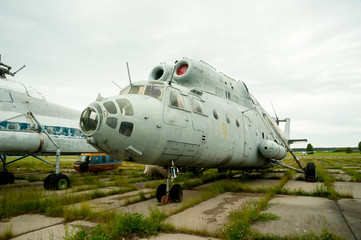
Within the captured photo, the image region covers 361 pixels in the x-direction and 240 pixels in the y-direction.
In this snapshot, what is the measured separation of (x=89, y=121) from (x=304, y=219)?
15.9ft

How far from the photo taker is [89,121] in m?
5.25

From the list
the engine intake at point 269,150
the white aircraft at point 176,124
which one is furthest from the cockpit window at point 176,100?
the engine intake at point 269,150

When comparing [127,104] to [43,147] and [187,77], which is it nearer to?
[187,77]

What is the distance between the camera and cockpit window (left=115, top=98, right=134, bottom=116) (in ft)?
18.1

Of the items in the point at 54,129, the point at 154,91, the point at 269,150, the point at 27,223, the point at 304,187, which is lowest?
the point at 27,223

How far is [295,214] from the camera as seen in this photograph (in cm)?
519

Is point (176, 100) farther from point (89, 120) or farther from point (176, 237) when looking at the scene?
point (176, 237)

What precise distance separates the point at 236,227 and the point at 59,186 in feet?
26.2

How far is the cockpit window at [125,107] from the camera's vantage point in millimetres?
5516

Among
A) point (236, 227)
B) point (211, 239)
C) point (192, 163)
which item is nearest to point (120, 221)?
point (211, 239)

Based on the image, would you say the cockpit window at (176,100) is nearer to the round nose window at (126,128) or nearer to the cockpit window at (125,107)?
Answer: the cockpit window at (125,107)

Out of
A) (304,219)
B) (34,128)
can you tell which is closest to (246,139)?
(304,219)

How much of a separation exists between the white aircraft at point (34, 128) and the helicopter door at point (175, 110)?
596 centimetres

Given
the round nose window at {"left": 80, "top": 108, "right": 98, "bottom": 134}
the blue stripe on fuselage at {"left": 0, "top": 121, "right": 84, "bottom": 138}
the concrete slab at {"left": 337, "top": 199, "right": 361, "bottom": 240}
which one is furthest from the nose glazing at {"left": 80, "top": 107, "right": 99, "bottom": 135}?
the blue stripe on fuselage at {"left": 0, "top": 121, "right": 84, "bottom": 138}
